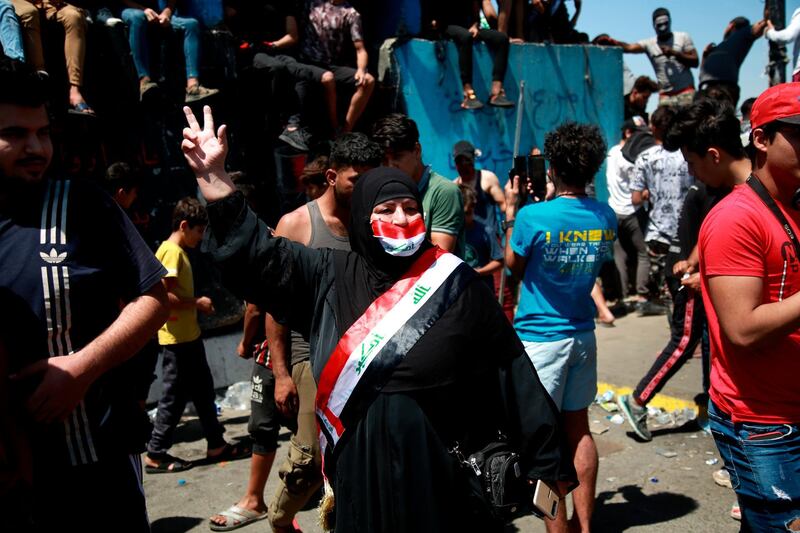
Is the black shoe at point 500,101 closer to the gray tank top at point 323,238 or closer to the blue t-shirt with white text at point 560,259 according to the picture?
the blue t-shirt with white text at point 560,259

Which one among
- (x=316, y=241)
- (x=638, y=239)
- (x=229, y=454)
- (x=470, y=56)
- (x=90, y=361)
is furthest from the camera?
(x=470, y=56)

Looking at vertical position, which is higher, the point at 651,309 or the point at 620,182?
the point at 620,182

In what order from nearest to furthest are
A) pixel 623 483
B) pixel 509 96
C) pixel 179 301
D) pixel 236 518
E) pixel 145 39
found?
pixel 236 518, pixel 623 483, pixel 179 301, pixel 145 39, pixel 509 96

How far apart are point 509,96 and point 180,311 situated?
595 centimetres

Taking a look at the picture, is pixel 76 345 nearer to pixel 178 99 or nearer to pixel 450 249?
pixel 450 249

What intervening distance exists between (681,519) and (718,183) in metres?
1.86

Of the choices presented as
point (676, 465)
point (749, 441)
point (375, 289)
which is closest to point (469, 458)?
point (375, 289)

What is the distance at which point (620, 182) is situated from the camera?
8.59 meters

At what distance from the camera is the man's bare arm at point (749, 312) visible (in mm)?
2180

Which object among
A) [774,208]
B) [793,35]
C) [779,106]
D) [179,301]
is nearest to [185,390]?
[179,301]

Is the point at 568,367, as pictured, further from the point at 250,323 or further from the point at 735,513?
Result: the point at 250,323

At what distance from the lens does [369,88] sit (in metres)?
7.94

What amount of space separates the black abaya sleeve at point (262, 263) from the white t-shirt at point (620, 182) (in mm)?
6761

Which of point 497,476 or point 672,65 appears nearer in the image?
point 497,476
